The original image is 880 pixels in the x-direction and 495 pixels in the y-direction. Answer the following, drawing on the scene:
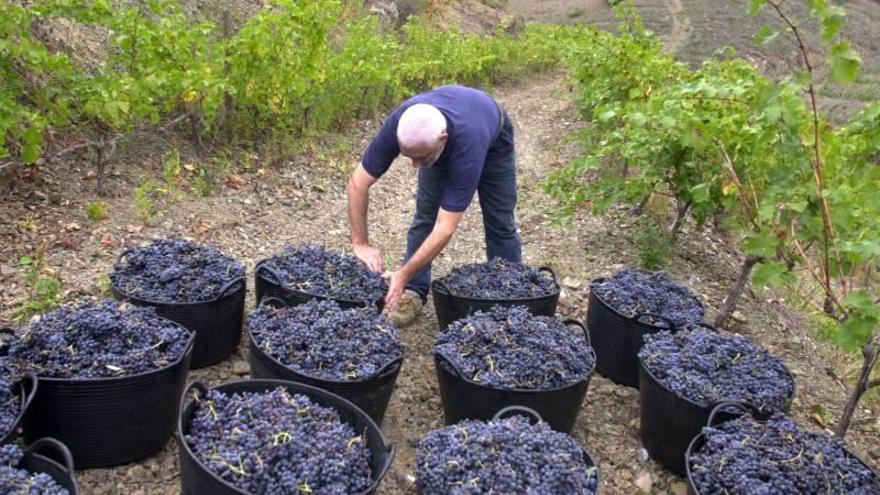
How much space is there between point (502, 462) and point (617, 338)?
1.49 m

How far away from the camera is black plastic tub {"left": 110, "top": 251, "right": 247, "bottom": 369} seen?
301cm

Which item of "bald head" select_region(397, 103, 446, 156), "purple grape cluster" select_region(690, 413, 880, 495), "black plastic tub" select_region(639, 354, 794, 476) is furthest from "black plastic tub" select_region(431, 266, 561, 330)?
"purple grape cluster" select_region(690, 413, 880, 495)

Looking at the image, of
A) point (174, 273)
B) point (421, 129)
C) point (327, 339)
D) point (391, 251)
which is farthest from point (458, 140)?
point (391, 251)

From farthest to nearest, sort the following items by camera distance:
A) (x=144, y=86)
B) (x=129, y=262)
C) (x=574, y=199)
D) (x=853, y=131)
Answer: (x=574, y=199), (x=144, y=86), (x=129, y=262), (x=853, y=131)

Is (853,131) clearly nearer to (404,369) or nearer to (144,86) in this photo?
(404,369)

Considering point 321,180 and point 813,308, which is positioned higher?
point 321,180

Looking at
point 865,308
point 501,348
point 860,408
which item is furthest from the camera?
point 860,408

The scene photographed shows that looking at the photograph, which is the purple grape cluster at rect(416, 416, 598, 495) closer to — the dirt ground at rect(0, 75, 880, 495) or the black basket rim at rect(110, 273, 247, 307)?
the dirt ground at rect(0, 75, 880, 495)

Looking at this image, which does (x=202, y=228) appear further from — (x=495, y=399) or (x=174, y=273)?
(x=495, y=399)

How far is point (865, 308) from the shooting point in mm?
2383

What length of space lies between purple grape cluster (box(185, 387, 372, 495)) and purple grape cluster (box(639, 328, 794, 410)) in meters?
1.37

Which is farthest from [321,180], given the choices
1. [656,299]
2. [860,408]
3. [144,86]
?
[860,408]

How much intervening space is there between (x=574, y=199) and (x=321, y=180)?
214cm

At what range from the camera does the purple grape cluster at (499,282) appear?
347 centimetres
